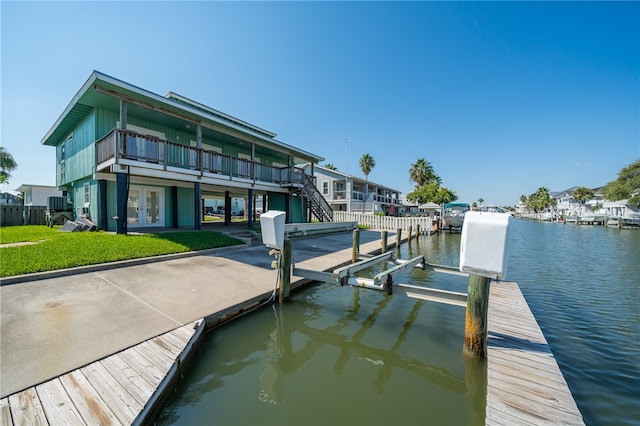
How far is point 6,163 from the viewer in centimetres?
3491

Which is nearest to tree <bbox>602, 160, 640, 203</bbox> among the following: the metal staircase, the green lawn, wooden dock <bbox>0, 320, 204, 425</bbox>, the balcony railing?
the metal staircase

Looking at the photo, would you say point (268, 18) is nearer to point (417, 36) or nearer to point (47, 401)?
point (417, 36)

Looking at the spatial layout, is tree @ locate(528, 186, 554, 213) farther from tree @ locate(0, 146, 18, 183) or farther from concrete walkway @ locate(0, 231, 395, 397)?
tree @ locate(0, 146, 18, 183)

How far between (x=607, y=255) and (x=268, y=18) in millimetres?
19804

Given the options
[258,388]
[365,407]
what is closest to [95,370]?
[258,388]

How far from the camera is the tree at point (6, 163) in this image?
112 feet

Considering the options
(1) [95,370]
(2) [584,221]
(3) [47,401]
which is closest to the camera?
(3) [47,401]

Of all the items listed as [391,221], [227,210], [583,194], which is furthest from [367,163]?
[583,194]

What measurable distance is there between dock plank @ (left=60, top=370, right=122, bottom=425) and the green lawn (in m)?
4.77

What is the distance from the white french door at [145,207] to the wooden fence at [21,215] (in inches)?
355

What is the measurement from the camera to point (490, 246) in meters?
2.96

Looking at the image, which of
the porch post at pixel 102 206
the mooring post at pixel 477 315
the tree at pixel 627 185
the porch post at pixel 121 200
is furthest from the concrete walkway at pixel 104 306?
the tree at pixel 627 185

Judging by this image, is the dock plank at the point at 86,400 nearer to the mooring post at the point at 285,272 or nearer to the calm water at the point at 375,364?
the calm water at the point at 375,364

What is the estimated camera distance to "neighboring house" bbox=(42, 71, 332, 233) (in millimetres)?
9266
